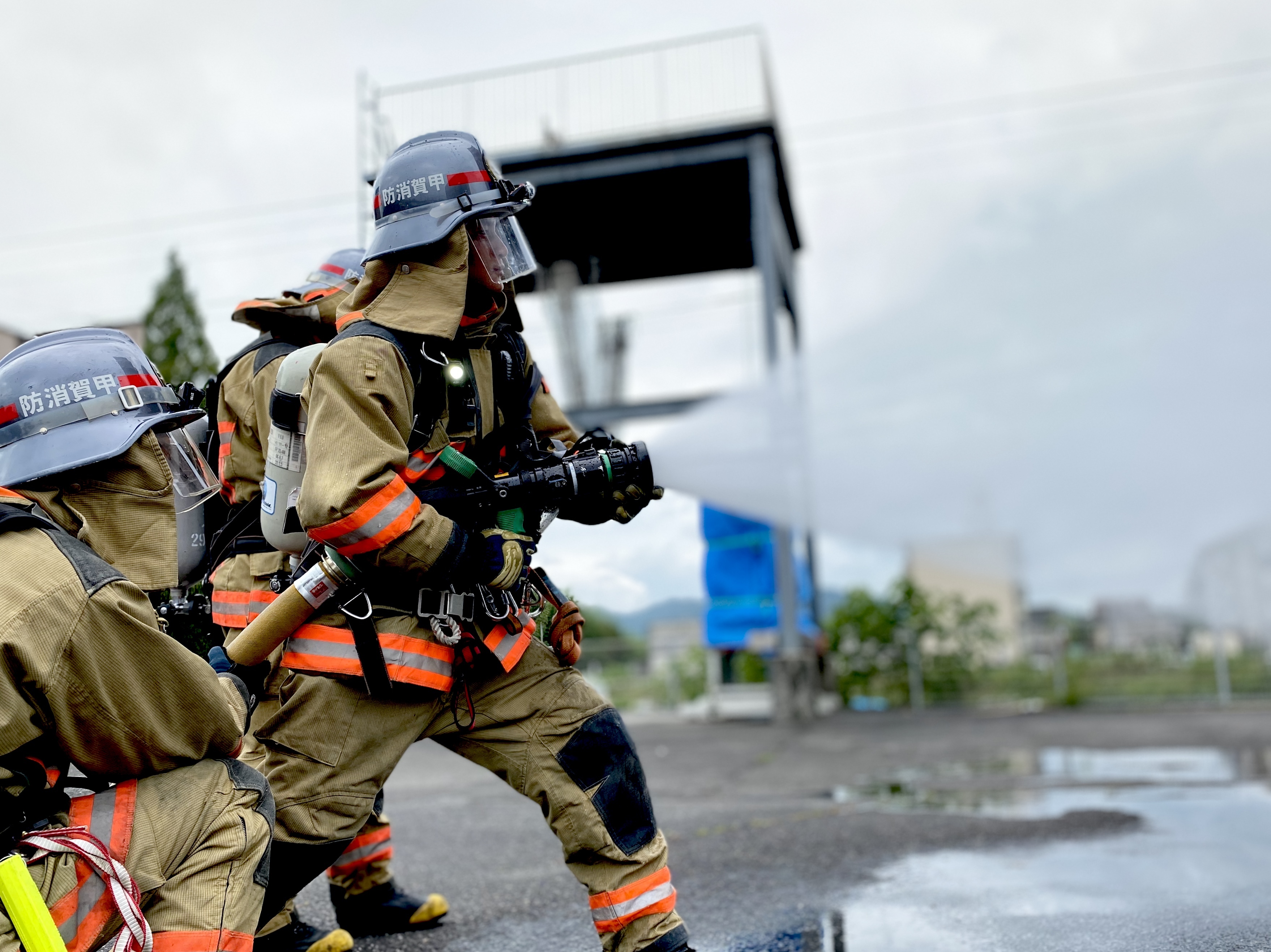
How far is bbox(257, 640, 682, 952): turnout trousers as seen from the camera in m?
2.52

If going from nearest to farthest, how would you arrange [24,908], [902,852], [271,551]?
[24,908] → [271,551] → [902,852]

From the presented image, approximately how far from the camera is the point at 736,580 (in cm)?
1334

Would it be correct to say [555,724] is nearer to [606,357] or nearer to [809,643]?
[809,643]

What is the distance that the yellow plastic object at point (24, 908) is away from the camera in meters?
1.62

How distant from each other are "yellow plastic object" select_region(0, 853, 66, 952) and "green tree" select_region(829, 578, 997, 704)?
1321 centimetres

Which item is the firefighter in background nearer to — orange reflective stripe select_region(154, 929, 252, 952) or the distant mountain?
orange reflective stripe select_region(154, 929, 252, 952)

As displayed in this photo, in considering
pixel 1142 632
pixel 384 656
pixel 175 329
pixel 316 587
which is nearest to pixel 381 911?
pixel 384 656

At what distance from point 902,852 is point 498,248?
2982 mm

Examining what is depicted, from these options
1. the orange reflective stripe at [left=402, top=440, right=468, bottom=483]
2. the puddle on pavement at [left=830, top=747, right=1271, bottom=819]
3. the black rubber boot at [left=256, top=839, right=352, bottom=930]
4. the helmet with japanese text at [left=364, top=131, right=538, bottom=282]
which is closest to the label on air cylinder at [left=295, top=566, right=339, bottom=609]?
the orange reflective stripe at [left=402, top=440, right=468, bottom=483]

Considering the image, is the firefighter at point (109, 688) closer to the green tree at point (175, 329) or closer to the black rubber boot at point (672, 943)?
the black rubber boot at point (672, 943)

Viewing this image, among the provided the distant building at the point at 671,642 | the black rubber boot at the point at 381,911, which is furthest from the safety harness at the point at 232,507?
the distant building at the point at 671,642

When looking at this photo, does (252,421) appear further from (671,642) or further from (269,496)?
(671,642)

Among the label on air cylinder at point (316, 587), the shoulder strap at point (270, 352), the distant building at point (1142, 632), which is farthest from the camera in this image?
the distant building at point (1142, 632)

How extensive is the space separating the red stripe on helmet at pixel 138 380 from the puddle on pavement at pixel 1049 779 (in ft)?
14.7
